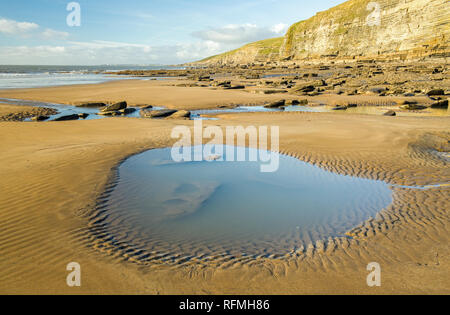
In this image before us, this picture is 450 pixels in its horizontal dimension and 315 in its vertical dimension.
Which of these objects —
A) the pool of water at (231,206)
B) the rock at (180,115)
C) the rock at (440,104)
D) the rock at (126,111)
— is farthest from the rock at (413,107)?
the rock at (126,111)

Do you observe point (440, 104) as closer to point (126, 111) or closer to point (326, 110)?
point (326, 110)

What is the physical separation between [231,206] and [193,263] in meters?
1.95

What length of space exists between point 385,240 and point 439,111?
1652cm

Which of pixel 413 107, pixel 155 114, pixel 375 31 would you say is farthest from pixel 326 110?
pixel 375 31

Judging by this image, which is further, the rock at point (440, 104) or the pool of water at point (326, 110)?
the rock at point (440, 104)

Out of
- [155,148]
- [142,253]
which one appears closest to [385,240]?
[142,253]

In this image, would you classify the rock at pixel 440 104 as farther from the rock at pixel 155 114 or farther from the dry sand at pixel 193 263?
the rock at pixel 155 114

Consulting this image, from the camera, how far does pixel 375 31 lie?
57531 millimetres

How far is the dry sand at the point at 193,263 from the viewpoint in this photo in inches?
145

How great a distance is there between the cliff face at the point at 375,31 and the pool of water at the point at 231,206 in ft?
161

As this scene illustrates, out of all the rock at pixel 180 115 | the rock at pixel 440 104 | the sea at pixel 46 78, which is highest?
the sea at pixel 46 78

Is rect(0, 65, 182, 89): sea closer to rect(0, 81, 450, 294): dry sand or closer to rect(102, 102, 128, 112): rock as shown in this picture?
rect(102, 102, 128, 112): rock

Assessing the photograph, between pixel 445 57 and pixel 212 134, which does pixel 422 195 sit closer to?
pixel 212 134

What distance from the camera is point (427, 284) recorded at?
12.1 feet
